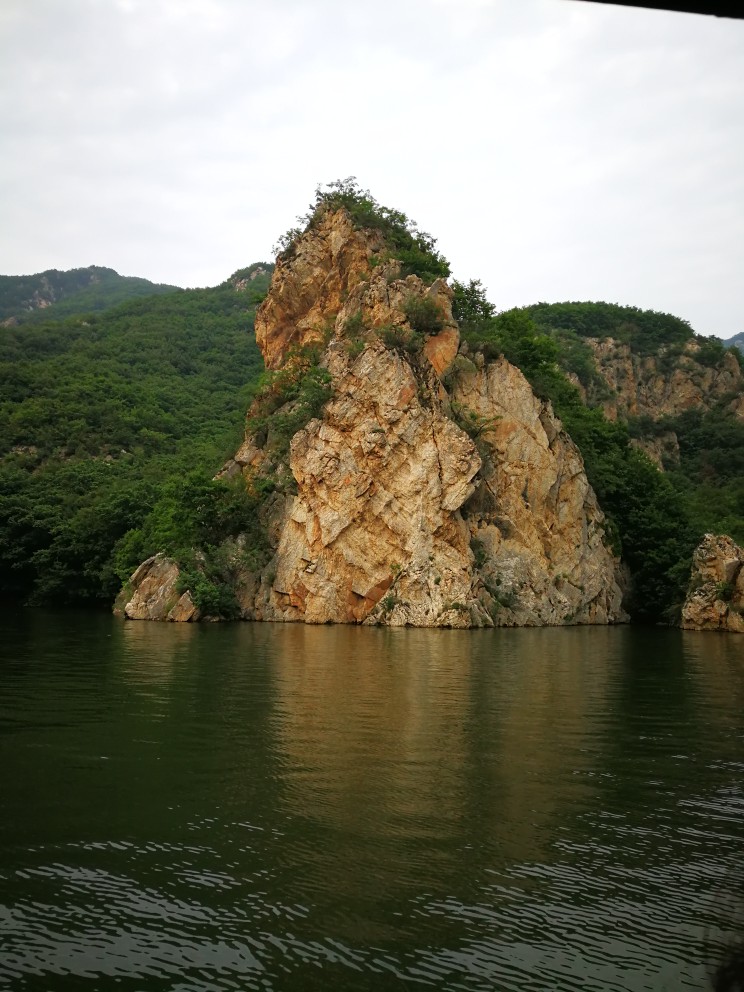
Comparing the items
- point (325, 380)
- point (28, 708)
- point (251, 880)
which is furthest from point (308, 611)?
point (251, 880)

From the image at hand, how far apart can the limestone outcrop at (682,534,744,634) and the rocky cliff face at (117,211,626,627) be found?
585 centimetres

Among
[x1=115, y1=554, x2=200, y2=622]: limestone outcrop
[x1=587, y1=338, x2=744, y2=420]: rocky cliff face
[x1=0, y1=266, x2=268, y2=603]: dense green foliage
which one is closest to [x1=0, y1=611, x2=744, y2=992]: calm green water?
[x1=115, y1=554, x2=200, y2=622]: limestone outcrop

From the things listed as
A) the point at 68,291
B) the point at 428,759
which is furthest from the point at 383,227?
the point at 68,291

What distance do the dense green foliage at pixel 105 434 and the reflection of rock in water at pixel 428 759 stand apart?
91.5 ft

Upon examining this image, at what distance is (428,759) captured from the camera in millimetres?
11844

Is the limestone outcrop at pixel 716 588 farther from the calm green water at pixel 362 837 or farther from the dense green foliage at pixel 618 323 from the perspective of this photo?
the dense green foliage at pixel 618 323

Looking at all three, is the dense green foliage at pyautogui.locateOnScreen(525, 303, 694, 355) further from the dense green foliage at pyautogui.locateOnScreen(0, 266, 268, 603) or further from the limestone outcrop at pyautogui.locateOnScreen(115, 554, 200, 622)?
the limestone outcrop at pyautogui.locateOnScreen(115, 554, 200, 622)

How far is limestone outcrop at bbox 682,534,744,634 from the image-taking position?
42.0m

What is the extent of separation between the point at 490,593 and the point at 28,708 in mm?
31269

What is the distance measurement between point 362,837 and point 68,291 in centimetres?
16618

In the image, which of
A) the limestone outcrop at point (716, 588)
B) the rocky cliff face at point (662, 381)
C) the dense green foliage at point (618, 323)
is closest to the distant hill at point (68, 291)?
the dense green foliage at point (618, 323)

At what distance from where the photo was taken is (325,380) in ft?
156

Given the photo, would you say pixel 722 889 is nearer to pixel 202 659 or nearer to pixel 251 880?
pixel 251 880

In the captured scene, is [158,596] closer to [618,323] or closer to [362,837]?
[362,837]
